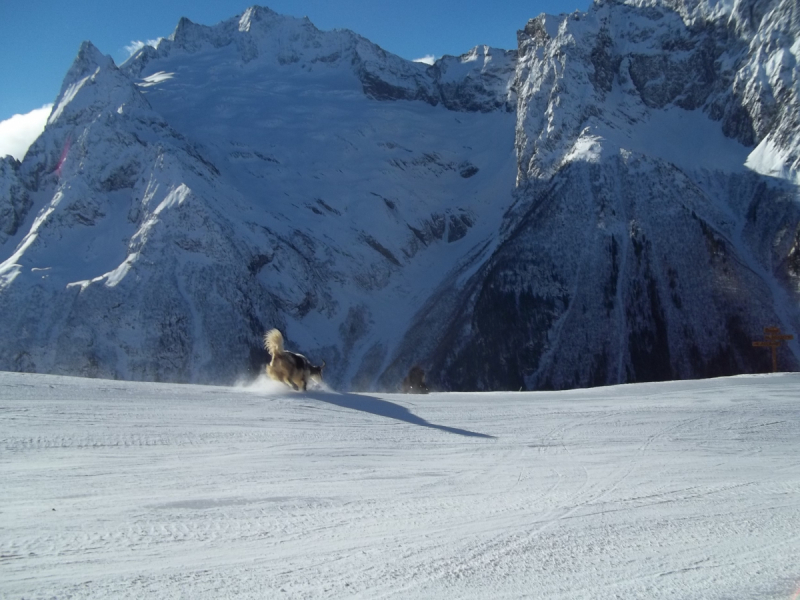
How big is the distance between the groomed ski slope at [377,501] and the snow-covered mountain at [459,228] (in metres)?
44.8

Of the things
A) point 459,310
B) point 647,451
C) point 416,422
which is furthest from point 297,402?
point 459,310

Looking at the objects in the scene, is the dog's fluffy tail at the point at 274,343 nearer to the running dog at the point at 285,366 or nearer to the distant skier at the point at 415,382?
the running dog at the point at 285,366

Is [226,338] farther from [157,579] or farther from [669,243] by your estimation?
[157,579]

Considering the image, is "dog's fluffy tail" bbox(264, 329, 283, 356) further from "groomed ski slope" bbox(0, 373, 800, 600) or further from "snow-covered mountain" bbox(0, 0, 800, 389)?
"snow-covered mountain" bbox(0, 0, 800, 389)

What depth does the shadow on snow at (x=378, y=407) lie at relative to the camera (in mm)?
11227

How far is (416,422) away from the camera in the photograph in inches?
461

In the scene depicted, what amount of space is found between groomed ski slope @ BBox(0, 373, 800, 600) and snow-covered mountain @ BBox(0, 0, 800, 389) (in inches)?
1765

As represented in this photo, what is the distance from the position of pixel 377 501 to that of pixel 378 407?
20.3 ft

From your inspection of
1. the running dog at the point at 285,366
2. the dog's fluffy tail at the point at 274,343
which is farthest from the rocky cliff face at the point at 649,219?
the dog's fluffy tail at the point at 274,343

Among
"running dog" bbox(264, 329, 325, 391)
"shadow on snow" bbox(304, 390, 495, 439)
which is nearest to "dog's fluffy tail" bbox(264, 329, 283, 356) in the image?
"running dog" bbox(264, 329, 325, 391)

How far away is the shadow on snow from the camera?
1123 cm

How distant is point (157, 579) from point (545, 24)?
88.4 m

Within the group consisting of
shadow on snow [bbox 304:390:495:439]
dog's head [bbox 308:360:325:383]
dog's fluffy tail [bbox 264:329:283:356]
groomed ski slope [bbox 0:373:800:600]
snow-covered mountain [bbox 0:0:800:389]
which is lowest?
groomed ski slope [bbox 0:373:800:600]

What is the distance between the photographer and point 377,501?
696 centimetres
